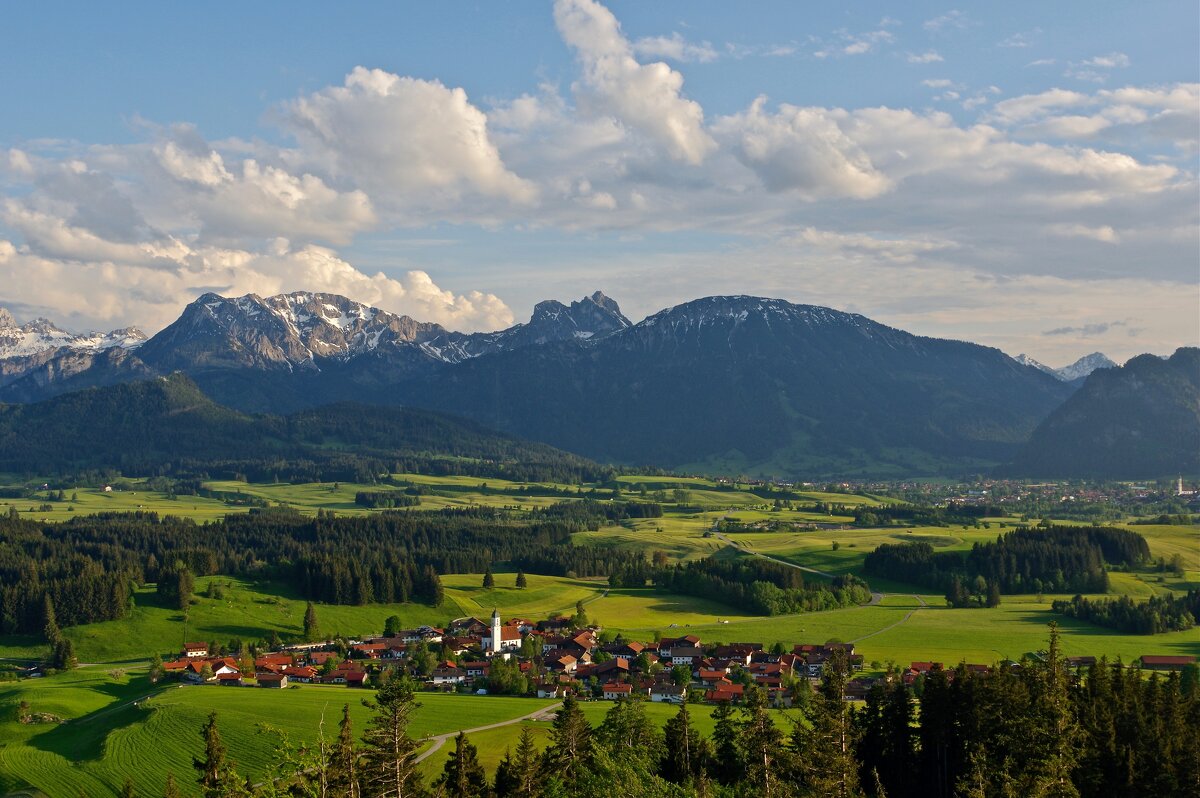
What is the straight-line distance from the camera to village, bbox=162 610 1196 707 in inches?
4414

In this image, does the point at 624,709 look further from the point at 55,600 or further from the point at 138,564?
the point at 138,564

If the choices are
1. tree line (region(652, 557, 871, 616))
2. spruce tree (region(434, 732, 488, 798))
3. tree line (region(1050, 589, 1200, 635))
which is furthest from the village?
spruce tree (region(434, 732, 488, 798))

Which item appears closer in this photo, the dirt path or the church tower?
the church tower

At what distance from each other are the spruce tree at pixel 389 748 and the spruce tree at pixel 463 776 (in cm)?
1335

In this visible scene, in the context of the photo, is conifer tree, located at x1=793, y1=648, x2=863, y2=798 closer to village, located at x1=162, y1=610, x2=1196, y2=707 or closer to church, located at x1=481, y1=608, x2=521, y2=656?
village, located at x1=162, y1=610, x2=1196, y2=707

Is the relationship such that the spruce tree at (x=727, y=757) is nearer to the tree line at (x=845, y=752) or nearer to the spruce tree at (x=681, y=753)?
the tree line at (x=845, y=752)

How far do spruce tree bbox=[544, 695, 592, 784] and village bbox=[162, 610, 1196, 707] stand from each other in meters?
35.3

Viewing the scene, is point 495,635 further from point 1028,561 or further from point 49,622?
point 1028,561

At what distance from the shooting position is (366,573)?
17050cm

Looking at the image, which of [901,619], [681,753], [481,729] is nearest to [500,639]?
[481,729]

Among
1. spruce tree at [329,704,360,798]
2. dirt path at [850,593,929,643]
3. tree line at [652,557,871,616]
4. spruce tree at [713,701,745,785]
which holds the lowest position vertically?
dirt path at [850,593,929,643]

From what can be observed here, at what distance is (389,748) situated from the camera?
46781 millimetres

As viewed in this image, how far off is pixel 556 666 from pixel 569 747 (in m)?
59.6

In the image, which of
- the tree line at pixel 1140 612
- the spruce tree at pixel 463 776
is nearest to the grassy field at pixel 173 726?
the spruce tree at pixel 463 776
